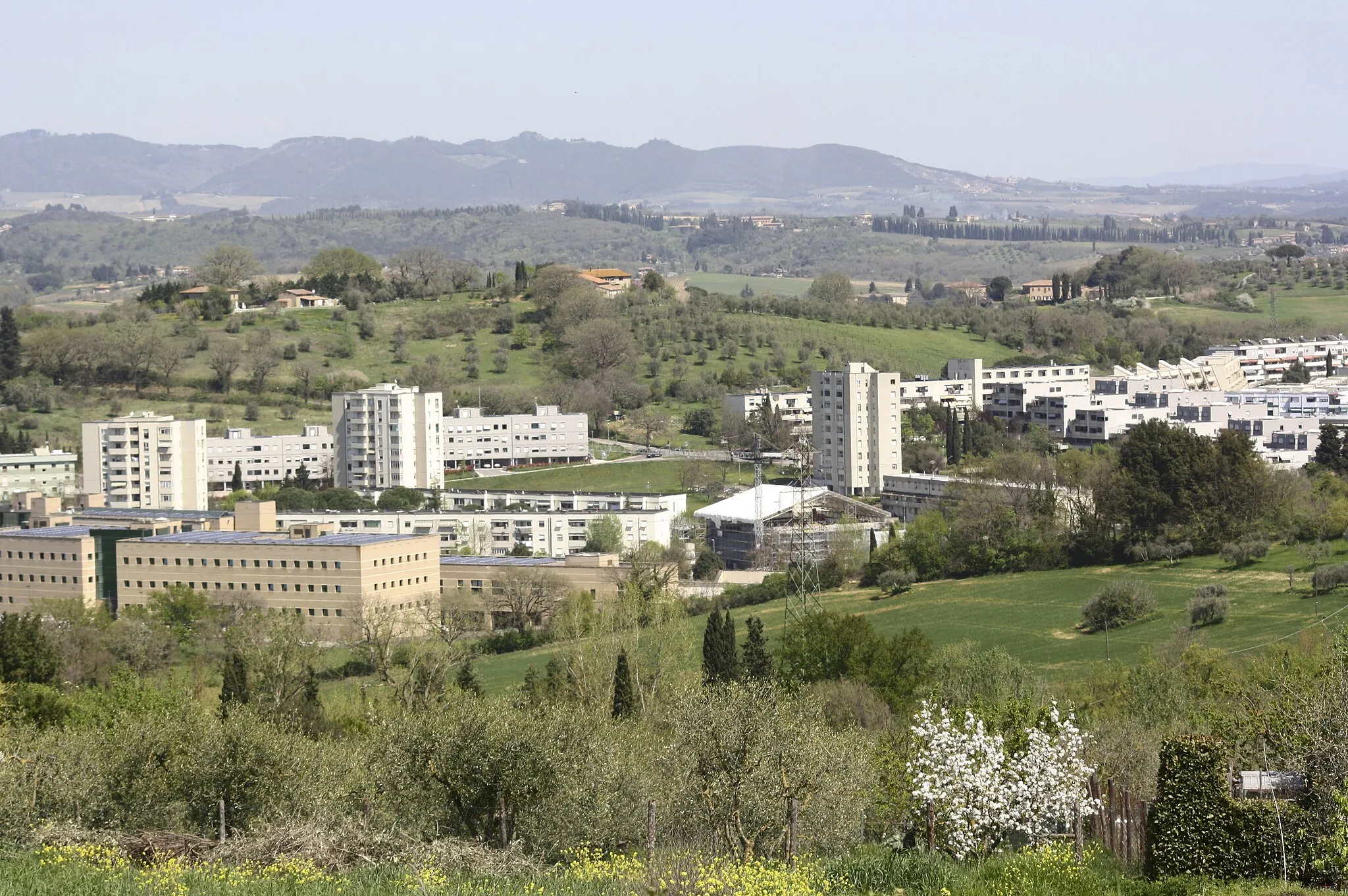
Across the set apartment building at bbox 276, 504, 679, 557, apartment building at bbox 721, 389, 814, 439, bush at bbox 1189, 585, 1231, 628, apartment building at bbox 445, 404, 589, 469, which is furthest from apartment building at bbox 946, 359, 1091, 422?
bush at bbox 1189, 585, 1231, 628

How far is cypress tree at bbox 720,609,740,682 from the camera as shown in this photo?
2830 centimetres

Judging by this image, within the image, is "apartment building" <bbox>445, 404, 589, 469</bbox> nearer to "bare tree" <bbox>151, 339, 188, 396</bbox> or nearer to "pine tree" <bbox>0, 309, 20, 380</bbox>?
"bare tree" <bbox>151, 339, 188, 396</bbox>

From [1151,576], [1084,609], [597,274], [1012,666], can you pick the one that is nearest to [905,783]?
[1012,666]

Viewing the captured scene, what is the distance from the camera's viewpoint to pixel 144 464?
57125mm

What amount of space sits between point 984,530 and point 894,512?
10.6m

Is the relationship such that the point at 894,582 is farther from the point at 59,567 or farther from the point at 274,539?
the point at 59,567

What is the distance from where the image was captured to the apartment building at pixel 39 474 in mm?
58094

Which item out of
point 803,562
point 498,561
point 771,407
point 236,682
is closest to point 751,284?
point 771,407

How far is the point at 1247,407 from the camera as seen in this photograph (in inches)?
2491

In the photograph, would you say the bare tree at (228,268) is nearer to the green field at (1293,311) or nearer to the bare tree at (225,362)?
the bare tree at (225,362)

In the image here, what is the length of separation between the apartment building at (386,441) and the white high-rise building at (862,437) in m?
13.3

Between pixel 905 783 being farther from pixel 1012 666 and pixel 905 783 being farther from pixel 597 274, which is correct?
pixel 597 274

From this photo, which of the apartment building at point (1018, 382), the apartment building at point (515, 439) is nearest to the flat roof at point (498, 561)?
the apartment building at point (515, 439)

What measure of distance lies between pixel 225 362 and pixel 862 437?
2703 cm
